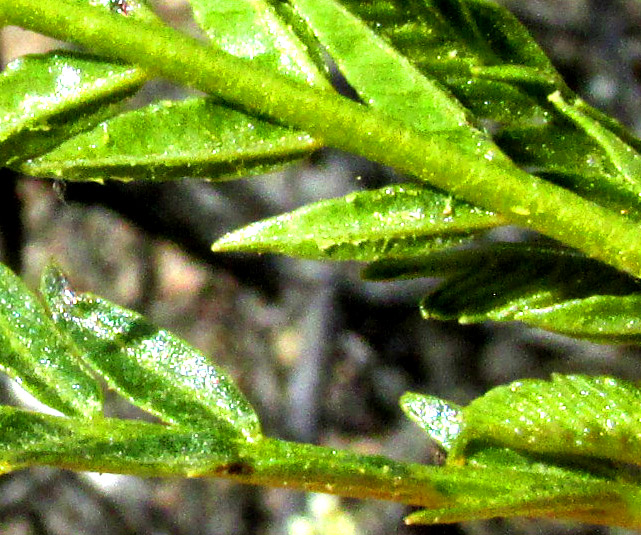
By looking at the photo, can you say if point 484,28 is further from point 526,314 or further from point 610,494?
point 610,494

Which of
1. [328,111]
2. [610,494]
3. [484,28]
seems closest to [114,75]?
[328,111]

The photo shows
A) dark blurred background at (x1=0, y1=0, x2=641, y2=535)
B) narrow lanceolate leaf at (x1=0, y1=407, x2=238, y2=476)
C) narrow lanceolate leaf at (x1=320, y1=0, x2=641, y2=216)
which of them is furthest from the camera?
dark blurred background at (x1=0, y1=0, x2=641, y2=535)

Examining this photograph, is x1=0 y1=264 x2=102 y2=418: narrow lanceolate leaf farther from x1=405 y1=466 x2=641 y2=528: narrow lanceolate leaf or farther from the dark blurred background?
the dark blurred background

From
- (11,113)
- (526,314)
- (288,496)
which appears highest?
(11,113)

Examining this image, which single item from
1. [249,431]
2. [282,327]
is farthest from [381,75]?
[282,327]

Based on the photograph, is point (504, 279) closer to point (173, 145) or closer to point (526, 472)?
point (526, 472)

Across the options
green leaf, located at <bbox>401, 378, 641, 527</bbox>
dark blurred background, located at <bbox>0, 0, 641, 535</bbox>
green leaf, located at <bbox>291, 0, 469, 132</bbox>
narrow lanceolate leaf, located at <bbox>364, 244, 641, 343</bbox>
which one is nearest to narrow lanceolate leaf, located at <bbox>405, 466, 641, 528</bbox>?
green leaf, located at <bbox>401, 378, 641, 527</bbox>
